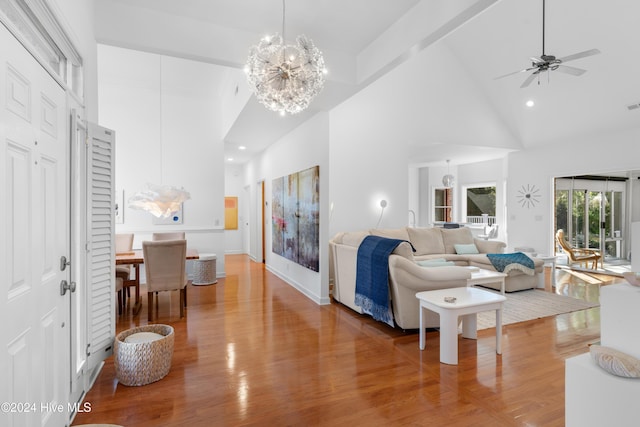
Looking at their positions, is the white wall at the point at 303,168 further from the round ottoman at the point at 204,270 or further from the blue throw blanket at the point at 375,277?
the round ottoman at the point at 204,270

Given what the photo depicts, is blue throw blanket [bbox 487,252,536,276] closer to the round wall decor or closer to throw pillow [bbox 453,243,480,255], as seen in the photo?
throw pillow [bbox 453,243,480,255]

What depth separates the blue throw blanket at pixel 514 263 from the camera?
5312mm

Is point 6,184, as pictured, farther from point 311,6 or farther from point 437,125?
point 437,125

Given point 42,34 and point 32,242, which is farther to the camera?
point 42,34

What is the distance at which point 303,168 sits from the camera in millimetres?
5469

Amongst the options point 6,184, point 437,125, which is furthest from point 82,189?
point 437,125

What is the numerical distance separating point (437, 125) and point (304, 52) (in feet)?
17.6

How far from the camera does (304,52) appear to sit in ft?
8.38

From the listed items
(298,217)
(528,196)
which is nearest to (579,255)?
(528,196)

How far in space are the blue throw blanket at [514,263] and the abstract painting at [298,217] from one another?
9.84 feet

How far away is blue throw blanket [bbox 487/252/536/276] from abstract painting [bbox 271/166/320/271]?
9.84 ft

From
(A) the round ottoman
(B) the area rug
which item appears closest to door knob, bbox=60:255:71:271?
(B) the area rug

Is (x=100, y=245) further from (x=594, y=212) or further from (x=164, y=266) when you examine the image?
(x=594, y=212)

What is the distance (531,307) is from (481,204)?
6411 millimetres
